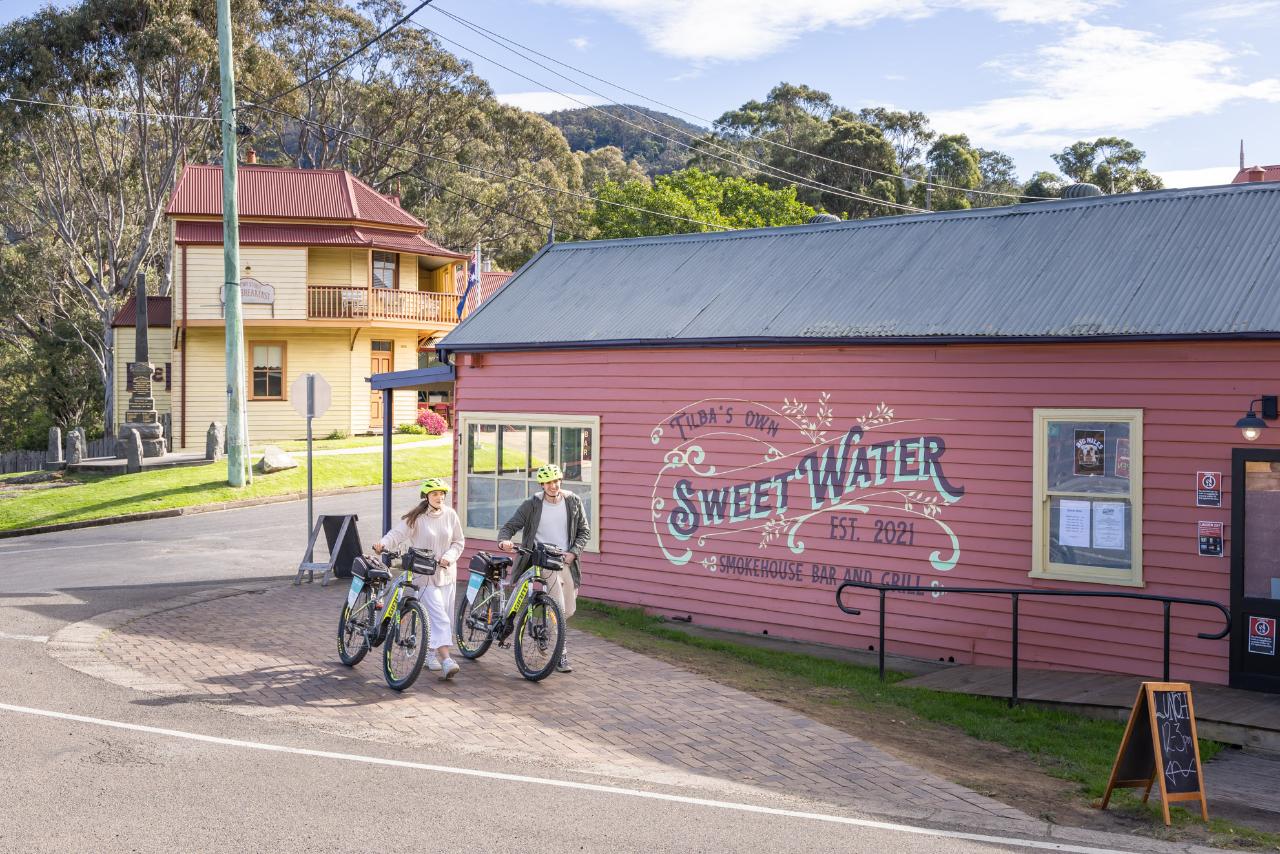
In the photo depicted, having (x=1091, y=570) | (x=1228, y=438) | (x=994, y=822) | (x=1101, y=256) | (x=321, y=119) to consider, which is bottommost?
A: (x=994, y=822)

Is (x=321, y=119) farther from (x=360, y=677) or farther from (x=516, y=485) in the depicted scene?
(x=360, y=677)

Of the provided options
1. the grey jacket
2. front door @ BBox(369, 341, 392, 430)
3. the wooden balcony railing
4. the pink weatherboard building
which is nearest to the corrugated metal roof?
the pink weatherboard building

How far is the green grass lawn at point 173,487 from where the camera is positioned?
2616 centimetres

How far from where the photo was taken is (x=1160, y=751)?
7543mm

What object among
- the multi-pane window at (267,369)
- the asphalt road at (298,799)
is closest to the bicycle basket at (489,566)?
the asphalt road at (298,799)

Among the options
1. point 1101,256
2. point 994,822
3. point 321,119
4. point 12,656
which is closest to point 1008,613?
point 1101,256

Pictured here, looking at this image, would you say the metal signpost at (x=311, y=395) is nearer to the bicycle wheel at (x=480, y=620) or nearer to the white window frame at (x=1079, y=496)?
the bicycle wheel at (x=480, y=620)

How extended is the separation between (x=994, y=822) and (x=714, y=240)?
10.9 metres

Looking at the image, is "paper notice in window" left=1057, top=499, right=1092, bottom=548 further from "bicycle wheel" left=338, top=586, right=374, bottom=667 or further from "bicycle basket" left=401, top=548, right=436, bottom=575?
"bicycle wheel" left=338, top=586, right=374, bottom=667

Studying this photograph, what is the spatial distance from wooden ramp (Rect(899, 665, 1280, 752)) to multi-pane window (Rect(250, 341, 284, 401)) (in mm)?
32509

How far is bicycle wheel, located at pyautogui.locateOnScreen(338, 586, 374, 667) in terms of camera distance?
11.0 metres

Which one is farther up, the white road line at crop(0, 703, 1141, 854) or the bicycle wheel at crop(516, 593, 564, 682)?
the bicycle wheel at crop(516, 593, 564, 682)

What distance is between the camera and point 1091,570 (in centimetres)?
1159

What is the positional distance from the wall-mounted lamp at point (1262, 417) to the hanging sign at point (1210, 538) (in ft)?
2.89
